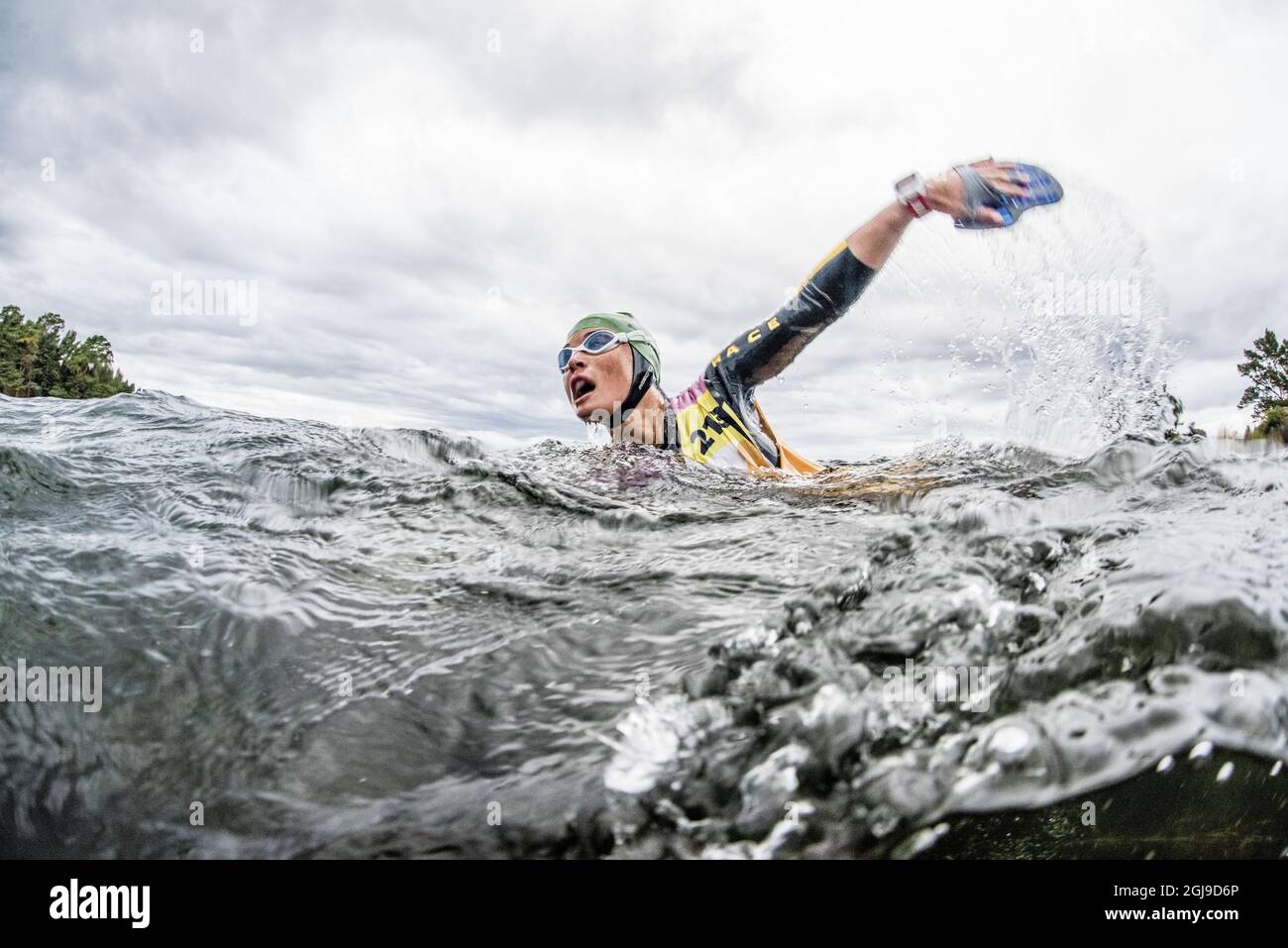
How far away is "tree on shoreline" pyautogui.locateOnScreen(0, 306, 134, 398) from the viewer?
116 feet

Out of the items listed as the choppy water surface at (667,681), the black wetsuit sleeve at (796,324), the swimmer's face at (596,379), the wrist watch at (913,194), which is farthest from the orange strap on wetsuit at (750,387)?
the choppy water surface at (667,681)

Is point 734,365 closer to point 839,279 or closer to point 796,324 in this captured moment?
point 796,324

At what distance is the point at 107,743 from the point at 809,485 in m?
3.87

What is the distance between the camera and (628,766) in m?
1.86

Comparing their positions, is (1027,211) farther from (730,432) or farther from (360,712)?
(360,712)

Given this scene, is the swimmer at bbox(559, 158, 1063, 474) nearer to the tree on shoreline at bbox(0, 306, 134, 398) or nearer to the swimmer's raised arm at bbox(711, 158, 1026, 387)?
the swimmer's raised arm at bbox(711, 158, 1026, 387)

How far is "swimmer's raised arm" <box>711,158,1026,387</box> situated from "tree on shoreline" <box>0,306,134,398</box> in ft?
139

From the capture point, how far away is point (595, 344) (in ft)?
18.7

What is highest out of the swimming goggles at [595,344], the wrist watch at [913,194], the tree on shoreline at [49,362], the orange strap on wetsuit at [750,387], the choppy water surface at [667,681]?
the tree on shoreline at [49,362]

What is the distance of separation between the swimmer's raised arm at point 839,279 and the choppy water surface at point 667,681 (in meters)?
1.87

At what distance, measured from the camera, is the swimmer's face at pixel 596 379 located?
564cm

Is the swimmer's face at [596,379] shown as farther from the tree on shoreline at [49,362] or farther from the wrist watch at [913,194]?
the tree on shoreline at [49,362]

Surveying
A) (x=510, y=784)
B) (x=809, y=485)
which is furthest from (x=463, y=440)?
(x=510, y=784)
